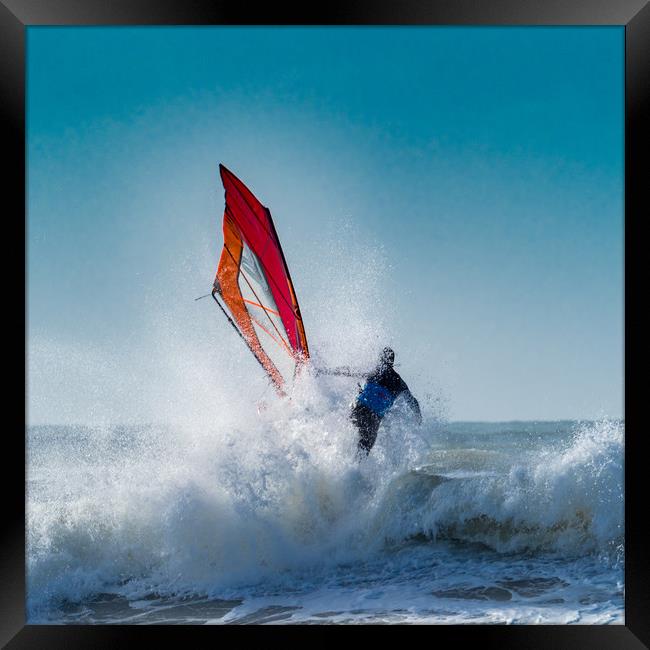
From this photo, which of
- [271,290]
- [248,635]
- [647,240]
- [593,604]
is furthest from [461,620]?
[271,290]

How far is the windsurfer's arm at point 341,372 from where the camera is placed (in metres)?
5.18

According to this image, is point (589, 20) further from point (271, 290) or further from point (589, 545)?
point (589, 545)

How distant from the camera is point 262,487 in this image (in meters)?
4.47

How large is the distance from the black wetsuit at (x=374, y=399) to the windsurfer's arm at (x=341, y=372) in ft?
0.39

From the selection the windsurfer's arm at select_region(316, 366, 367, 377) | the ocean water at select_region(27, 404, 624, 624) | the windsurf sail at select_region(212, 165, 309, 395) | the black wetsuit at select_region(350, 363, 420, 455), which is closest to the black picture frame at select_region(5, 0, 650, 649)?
the ocean water at select_region(27, 404, 624, 624)

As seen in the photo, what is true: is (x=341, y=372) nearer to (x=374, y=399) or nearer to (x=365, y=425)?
(x=374, y=399)

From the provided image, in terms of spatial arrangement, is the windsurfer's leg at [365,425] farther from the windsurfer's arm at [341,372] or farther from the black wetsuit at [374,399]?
the windsurfer's arm at [341,372]

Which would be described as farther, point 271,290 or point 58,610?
point 271,290

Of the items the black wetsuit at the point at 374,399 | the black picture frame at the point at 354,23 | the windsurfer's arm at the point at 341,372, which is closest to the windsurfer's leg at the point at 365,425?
the black wetsuit at the point at 374,399

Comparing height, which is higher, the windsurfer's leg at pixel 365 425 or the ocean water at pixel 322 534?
the windsurfer's leg at pixel 365 425

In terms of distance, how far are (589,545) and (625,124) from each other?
364cm

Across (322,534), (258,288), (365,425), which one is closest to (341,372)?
(365,425)

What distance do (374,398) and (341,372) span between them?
16.3 inches

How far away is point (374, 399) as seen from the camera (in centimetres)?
513
